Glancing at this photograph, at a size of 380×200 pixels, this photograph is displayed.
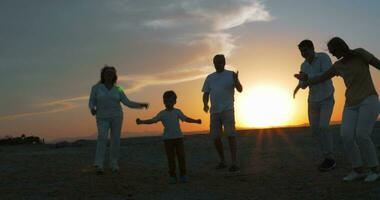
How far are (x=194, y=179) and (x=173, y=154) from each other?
634mm

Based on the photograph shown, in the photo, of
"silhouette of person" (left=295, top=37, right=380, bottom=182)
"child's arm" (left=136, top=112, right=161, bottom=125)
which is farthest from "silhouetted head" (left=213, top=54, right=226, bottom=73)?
"silhouette of person" (left=295, top=37, right=380, bottom=182)

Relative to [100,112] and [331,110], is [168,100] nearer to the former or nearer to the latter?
[100,112]

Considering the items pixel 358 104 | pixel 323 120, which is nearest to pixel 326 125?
pixel 323 120

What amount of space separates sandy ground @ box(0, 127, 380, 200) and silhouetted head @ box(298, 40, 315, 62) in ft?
7.02

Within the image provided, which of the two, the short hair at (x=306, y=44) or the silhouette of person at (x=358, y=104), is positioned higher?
the short hair at (x=306, y=44)

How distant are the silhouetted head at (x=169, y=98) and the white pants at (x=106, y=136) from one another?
1.77 metres

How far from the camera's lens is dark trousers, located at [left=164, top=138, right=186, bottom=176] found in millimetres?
9273

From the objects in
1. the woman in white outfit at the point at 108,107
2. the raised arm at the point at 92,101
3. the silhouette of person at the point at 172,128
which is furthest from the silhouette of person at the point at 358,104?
the raised arm at the point at 92,101

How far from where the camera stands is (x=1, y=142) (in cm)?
2505

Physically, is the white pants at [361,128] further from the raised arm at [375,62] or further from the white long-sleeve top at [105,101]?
the white long-sleeve top at [105,101]

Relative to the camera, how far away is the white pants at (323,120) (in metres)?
9.69

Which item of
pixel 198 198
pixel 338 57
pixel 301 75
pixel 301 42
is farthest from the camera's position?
pixel 301 42

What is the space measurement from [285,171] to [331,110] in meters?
1.43

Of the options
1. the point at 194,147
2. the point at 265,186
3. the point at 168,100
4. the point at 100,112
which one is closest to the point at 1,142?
the point at 194,147
